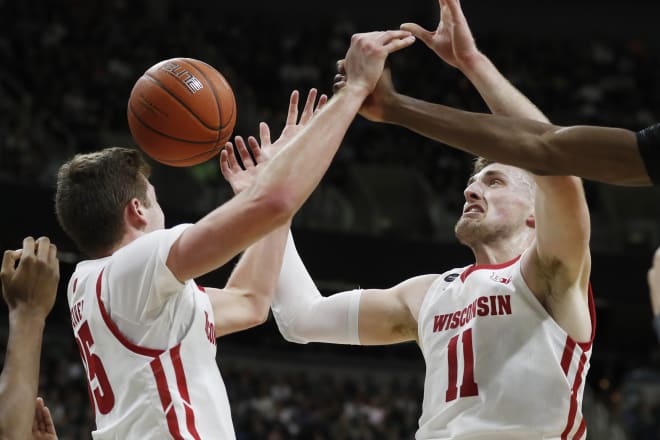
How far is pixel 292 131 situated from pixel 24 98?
34.6ft

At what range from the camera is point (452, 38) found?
3.72 meters

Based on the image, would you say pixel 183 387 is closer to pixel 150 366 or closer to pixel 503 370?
pixel 150 366

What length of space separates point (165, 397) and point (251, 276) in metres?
0.88

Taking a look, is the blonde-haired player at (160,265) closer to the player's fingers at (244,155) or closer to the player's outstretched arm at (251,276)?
the player's outstretched arm at (251,276)

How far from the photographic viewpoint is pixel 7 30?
49.8ft

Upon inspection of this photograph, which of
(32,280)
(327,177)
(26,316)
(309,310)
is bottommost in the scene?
(309,310)

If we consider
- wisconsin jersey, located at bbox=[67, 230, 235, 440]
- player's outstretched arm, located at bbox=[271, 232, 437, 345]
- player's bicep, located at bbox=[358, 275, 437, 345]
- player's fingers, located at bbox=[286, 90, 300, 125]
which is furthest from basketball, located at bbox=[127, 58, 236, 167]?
player's bicep, located at bbox=[358, 275, 437, 345]

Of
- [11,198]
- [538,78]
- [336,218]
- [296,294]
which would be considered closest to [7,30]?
[11,198]

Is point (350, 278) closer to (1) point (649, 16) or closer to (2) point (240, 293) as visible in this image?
(2) point (240, 293)

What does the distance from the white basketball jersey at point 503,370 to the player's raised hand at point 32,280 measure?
155cm

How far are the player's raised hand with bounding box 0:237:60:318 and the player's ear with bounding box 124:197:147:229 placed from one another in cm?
48

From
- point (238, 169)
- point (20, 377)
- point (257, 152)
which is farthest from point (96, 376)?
point (257, 152)

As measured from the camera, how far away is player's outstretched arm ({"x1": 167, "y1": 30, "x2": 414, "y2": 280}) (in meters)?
2.76

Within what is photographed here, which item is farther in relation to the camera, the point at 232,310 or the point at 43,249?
the point at 232,310
